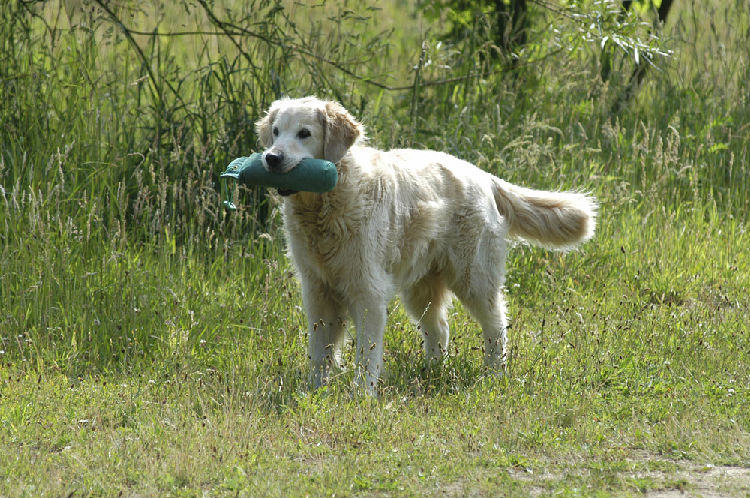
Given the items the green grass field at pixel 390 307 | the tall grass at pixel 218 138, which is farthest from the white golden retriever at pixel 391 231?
the tall grass at pixel 218 138

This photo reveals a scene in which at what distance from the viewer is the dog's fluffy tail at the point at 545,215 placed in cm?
591

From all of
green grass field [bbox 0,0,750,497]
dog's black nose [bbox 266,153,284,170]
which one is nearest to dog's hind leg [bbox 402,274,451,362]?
green grass field [bbox 0,0,750,497]

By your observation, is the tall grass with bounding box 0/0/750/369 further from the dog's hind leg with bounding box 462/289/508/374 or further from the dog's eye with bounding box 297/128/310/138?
the dog's hind leg with bounding box 462/289/508/374

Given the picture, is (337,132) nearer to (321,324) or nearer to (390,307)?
(321,324)

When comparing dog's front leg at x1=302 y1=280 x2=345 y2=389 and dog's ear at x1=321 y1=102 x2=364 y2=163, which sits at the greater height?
dog's ear at x1=321 y1=102 x2=364 y2=163

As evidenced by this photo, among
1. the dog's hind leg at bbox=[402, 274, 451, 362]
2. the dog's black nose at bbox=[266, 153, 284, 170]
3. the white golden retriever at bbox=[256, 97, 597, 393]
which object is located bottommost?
the dog's hind leg at bbox=[402, 274, 451, 362]

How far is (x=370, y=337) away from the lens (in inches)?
202

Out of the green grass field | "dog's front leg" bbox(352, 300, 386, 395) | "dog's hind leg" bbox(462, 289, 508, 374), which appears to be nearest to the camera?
the green grass field

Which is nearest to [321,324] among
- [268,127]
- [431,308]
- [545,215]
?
[431,308]

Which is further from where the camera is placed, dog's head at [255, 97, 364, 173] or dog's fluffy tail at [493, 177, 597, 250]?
dog's fluffy tail at [493, 177, 597, 250]

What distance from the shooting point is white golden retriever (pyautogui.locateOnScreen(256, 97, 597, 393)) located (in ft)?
16.8

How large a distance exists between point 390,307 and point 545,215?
120 centimetres

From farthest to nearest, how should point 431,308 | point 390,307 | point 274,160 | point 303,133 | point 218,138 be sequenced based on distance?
point 218,138 < point 390,307 < point 431,308 < point 303,133 < point 274,160

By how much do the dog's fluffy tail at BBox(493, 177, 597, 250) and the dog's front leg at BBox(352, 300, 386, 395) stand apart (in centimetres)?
122
